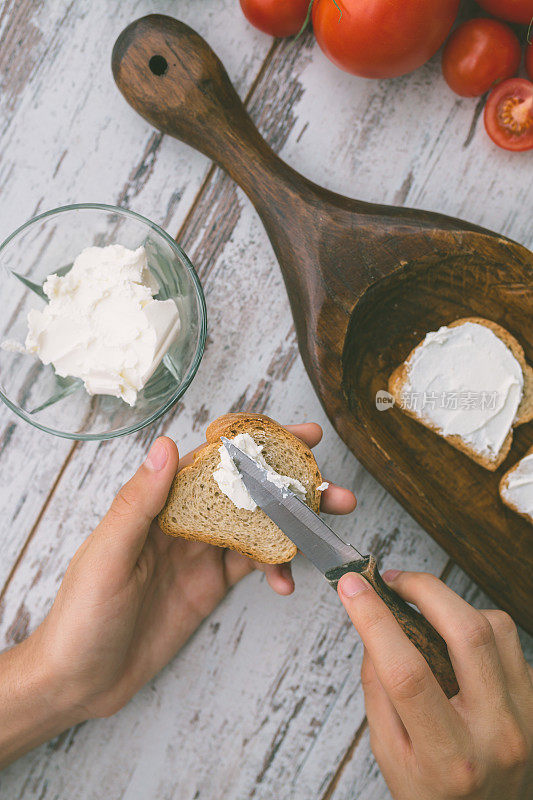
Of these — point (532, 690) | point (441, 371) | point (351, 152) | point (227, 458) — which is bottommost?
point (532, 690)

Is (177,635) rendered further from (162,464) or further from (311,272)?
(311,272)

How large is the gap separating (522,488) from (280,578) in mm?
481

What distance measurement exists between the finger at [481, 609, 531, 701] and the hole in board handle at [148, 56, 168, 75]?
1091mm

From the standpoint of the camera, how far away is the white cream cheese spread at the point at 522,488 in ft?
3.59

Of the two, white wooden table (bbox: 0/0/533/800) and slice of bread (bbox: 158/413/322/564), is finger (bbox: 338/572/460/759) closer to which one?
slice of bread (bbox: 158/413/322/564)

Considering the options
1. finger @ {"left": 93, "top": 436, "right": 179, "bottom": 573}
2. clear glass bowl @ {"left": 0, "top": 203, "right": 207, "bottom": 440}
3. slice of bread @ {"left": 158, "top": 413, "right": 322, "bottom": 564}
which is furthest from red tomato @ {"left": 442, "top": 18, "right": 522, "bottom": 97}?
finger @ {"left": 93, "top": 436, "right": 179, "bottom": 573}

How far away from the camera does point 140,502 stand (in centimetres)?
94

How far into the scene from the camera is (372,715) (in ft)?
3.20

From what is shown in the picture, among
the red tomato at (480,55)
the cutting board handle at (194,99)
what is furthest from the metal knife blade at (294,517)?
the red tomato at (480,55)

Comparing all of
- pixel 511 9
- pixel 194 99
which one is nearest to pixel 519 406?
pixel 511 9

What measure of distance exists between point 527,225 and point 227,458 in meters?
0.78

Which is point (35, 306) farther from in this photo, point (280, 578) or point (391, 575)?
point (391, 575)

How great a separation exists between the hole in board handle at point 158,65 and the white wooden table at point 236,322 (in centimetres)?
13

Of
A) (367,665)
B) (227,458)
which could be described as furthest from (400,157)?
(367,665)
